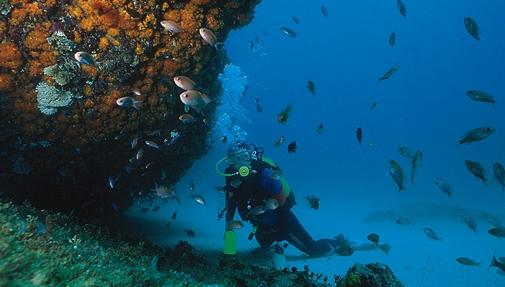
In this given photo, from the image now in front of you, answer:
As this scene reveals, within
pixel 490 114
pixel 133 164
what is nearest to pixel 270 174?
pixel 133 164

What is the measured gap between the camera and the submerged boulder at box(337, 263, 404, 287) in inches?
154

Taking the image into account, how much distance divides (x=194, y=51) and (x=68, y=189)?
4.85 metres

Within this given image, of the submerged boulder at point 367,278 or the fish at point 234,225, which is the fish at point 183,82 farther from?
the submerged boulder at point 367,278

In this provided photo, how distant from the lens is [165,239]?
1070 centimetres

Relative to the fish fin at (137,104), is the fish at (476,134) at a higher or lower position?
higher

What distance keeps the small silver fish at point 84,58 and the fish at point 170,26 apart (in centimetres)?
126

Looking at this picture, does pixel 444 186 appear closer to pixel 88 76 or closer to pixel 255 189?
pixel 255 189

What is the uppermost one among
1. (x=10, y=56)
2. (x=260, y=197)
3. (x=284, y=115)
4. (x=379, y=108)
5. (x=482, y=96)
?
(x=482, y=96)

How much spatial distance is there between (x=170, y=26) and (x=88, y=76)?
162 centimetres

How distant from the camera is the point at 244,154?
9336mm

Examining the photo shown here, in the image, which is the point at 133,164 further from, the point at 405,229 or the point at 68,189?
the point at 405,229

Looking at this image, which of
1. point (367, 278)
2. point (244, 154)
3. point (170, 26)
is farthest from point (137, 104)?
point (367, 278)

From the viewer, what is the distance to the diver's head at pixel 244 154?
917cm

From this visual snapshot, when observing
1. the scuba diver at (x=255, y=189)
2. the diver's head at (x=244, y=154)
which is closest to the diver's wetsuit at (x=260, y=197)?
the scuba diver at (x=255, y=189)
